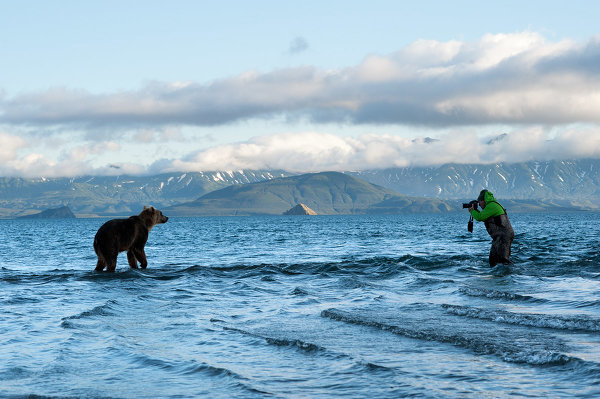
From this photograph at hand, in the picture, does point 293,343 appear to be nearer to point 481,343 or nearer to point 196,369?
point 196,369

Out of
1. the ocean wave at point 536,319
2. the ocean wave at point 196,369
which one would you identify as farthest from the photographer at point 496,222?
the ocean wave at point 196,369

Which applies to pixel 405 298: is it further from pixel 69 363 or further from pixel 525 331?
pixel 69 363

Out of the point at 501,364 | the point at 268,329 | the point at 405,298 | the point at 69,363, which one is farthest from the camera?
the point at 405,298

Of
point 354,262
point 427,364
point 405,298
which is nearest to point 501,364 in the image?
point 427,364

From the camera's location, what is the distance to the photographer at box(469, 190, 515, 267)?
20109 millimetres

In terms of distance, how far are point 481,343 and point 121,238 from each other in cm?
1342

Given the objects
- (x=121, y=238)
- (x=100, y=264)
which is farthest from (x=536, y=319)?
(x=100, y=264)

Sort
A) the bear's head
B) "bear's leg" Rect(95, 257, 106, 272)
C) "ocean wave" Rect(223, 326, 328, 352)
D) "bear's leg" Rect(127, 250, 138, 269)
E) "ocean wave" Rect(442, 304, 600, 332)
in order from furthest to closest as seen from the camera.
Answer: "bear's leg" Rect(127, 250, 138, 269) < the bear's head < "bear's leg" Rect(95, 257, 106, 272) < "ocean wave" Rect(442, 304, 600, 332) < "ocean wave" Rect(223, 326, 328, 352)

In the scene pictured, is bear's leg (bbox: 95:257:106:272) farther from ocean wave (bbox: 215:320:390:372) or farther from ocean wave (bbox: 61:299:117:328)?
ocean wave (bbox: 215:320:390:372)

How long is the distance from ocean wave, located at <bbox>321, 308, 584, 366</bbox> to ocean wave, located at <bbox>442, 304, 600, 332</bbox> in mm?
1384

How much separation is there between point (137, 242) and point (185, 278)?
1.94m

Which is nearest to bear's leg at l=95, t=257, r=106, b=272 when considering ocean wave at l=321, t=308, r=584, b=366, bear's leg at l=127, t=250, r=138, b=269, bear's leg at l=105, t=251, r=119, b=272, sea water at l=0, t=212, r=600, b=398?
bear's leg at l=105, t=251, r=119, b=272

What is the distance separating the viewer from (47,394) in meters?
7.25

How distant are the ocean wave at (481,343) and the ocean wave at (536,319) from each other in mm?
1384
